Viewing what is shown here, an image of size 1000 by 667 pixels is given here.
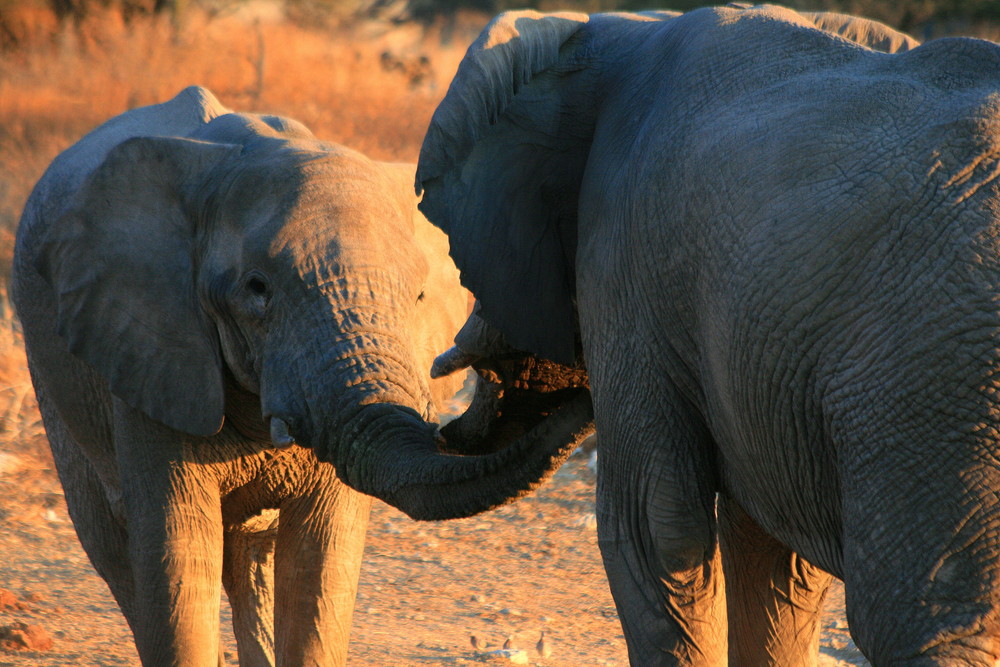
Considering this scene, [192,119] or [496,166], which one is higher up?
[192,119]

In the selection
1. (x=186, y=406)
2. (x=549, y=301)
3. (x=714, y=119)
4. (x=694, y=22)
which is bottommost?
(x=186, y=406)

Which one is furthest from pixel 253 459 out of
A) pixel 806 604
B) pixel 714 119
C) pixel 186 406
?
pixel 714 119

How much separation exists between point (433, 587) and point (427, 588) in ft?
0.10

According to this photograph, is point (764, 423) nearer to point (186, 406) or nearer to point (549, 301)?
point (549, 301)

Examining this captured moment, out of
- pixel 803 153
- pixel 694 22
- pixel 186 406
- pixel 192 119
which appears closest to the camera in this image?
pixel 803 153

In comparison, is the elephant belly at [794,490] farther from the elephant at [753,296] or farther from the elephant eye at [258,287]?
the elephant eye at [258,287]

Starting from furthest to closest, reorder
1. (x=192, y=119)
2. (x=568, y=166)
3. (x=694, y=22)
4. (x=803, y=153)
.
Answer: (x=192, y=119), (x=568, y=166), (x=694, y=22), (x=803, y=153)

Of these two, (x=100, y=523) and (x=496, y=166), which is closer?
(x=496, y=166)

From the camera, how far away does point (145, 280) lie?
11.1ft

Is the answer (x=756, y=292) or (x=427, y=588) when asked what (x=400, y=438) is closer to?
(x=756, y=292)

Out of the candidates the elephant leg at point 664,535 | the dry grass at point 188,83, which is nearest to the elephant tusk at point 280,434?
the elephant leg at point 664,535

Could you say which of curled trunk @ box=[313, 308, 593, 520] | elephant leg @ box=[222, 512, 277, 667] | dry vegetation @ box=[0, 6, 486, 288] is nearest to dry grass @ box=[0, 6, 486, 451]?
dry vegetation @ box=[0, 6, 486, 288]

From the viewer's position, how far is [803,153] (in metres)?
2.09

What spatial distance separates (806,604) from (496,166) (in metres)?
1.29
